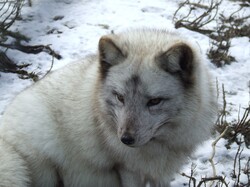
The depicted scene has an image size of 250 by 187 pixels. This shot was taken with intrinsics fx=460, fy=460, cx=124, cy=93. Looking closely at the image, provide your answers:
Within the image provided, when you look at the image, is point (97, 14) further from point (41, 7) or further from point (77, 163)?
point (77, 163)

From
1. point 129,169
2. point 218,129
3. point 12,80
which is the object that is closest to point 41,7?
point 12,80

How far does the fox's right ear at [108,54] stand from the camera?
3.26 metres

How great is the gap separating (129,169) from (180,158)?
41 cm

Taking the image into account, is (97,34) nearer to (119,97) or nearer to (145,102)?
(119,97)

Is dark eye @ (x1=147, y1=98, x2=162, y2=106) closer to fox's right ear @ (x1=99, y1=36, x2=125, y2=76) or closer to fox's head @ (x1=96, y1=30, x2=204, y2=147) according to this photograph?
fox's head @ (x1=96, y1=30, x2=204, y2=147)

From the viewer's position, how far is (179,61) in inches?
123

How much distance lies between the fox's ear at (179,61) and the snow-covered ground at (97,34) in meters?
1.39

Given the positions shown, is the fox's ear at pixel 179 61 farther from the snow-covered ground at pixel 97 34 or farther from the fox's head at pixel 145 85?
the snow-covered ground at pixel 97 34

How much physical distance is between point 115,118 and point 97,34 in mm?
3206

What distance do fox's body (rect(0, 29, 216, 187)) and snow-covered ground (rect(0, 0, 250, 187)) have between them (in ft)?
2.93

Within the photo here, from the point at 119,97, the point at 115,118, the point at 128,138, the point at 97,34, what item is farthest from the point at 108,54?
the point at 97,34

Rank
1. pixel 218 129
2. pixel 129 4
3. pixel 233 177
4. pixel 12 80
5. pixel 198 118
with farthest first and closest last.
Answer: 1. pixel 129 4
2. pixel 12 80
3. pixel 218 129
4. pixel 233 177
5. pixel 198 118

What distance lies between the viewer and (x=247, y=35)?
262 inches

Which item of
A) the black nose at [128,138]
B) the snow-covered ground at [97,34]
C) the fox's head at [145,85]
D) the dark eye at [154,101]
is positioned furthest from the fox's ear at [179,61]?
the snow-covered ground at [97,34]
